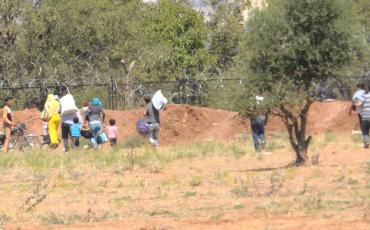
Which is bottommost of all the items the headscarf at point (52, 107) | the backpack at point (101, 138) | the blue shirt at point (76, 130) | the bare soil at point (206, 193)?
the bare soil at point (206, 193)

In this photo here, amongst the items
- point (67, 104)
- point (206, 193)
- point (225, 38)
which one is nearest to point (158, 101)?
point (67, 104)

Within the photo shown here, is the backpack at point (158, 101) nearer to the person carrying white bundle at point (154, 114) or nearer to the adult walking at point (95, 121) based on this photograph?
the person carrying white bundle at point (154, 114)

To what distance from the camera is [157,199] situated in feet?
45.4

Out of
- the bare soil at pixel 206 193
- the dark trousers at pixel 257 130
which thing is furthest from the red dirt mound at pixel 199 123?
the dark trousers at pixel 257 130

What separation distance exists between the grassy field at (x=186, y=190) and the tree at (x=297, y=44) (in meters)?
1.46

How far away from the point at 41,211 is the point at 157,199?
5.66ft

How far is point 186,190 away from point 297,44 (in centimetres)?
364

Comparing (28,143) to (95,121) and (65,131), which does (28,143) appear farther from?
(95,121)

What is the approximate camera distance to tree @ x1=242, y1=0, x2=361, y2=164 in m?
16.8

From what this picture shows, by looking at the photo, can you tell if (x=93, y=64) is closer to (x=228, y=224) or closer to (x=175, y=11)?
(x=175, y=11)

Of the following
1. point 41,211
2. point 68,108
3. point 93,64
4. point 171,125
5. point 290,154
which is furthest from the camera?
point 93,64

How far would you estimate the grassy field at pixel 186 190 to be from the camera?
1139 centimetres

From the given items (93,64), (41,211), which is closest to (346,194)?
(41,211)

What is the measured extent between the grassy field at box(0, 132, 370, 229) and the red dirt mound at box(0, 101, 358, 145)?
12.5 meters
